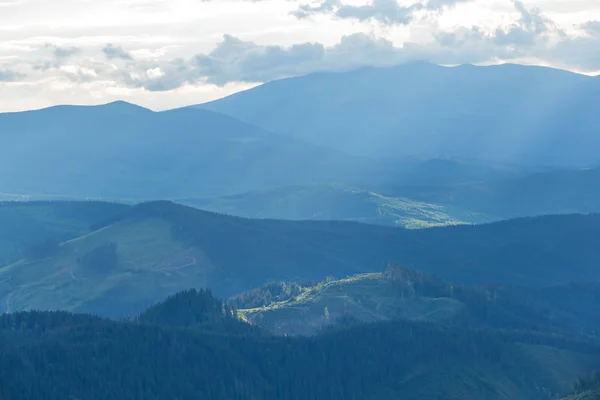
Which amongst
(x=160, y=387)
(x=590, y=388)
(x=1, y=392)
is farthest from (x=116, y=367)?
(x=590, y=388)

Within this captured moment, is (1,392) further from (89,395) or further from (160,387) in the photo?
(160,387)

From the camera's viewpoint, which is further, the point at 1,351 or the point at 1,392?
the point at 1,351

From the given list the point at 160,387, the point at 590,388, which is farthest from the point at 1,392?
the point at 590,388

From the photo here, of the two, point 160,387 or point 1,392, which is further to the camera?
point 160,387

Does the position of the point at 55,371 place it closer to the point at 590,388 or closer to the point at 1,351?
the point at 1,351

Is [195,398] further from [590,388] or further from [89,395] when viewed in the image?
[590,388]

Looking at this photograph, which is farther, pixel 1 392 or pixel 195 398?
pixel 195 398

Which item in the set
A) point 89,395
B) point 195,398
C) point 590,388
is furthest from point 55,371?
point 590,388

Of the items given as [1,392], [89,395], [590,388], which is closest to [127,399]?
[89,395]
